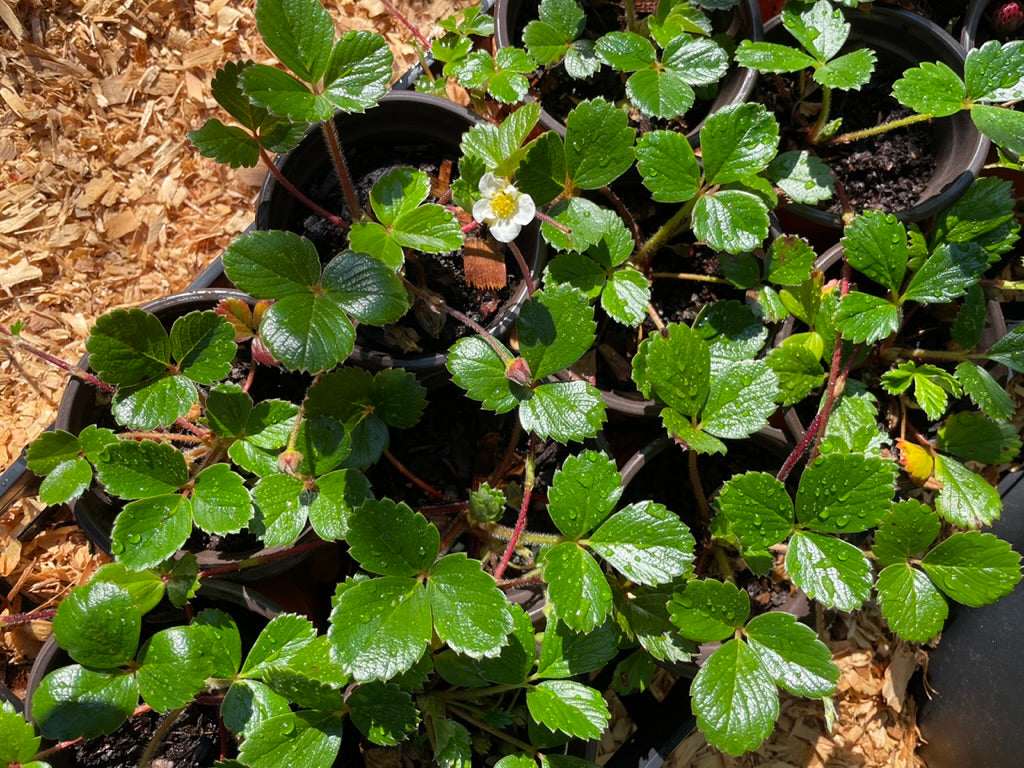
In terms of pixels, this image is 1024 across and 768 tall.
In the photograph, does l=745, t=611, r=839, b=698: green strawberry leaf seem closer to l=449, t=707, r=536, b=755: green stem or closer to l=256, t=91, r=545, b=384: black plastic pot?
l=449, t=707, r=536, b=755: green stem

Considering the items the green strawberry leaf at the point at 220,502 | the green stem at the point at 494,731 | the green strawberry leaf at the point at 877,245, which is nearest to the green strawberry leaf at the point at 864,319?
the green strawberry leaf at the point at 877,245

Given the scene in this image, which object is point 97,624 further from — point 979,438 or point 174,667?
point 979,438

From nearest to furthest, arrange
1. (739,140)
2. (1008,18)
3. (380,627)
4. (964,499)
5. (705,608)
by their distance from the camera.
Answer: (380,627) < (705,608) < (739,140) < (964,499) < (1008,18)

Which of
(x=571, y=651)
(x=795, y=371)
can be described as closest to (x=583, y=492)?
(x=571, y=651)

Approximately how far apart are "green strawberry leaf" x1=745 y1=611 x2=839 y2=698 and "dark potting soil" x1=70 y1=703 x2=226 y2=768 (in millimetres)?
772

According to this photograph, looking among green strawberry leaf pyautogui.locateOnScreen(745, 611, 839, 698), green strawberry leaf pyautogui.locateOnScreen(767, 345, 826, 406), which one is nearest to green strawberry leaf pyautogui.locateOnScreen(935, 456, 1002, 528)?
green strawberry leaf pyautogui.locateOnScreen(767, 345, 826, 406)

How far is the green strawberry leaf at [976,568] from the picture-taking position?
3.34 ft

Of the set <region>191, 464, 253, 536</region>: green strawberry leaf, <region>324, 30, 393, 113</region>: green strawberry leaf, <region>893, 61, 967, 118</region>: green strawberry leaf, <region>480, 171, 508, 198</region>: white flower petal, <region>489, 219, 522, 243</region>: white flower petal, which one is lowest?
<region>191, 464, 253, 536</region>: green strawberry leaf

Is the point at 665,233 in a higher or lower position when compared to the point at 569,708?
higher

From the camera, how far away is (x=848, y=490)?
3.26 ft

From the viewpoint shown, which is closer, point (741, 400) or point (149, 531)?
point (149, 531)

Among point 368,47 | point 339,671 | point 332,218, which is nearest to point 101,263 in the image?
point 332,218

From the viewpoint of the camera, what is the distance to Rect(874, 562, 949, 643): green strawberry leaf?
1036 mm

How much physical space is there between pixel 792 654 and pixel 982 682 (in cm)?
64
